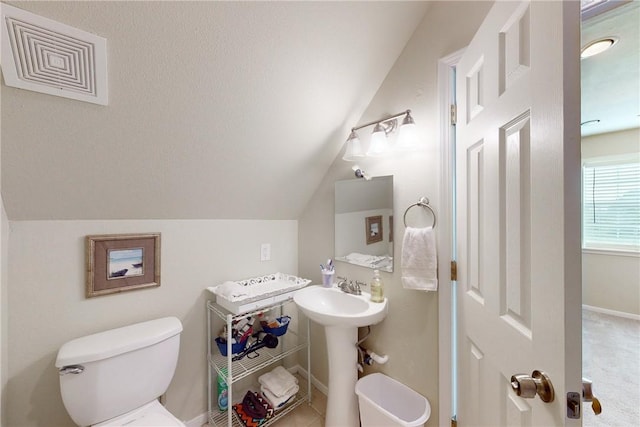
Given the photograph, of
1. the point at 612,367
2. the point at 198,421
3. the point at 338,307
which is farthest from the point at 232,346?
the point at 612,367

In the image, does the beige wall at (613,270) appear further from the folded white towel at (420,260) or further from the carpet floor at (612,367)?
the folded white towel at (420,260)

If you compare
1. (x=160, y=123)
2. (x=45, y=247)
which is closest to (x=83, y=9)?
(x=160, y=123)

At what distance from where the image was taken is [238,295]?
58.2 inches

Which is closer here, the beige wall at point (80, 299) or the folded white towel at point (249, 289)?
the beige wall at point (80, 299)

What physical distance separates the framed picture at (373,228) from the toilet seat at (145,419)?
133 centimetres

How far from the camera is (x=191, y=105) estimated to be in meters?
1.14

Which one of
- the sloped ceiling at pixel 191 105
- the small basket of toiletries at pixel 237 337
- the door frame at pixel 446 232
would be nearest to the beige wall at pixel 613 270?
the door frame at pixel 446 232

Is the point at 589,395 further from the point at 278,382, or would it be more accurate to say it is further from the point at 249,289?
the point at 278,382

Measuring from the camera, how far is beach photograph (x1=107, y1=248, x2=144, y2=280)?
1.32m

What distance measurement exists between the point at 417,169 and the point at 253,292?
1.23 meters

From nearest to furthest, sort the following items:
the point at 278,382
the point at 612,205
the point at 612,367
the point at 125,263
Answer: the point at 125,263 → the point at 278,382 → the point at 612,367 → the point at 612,205

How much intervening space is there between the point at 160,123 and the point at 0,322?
102cm

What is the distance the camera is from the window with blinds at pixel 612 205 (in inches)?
117

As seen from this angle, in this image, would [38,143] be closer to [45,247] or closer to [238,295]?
[45,247]
